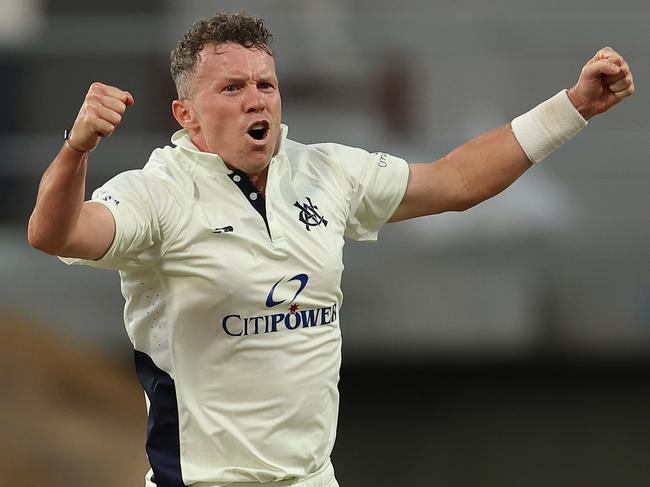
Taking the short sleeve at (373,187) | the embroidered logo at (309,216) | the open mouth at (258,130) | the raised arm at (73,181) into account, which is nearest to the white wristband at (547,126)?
the short sleeve at (373,187)

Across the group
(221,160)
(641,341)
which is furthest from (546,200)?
(221,160)

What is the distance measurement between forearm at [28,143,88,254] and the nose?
50cm

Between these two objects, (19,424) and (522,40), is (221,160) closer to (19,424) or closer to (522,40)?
(19,424)

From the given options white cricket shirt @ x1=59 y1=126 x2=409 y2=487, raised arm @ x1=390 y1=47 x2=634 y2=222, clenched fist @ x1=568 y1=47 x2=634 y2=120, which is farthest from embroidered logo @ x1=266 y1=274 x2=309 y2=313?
clenched fist @ x1=568 y1=47 x2=634 y2=120

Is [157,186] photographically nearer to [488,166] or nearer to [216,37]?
[216,37]

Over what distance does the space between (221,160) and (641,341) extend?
233 inches

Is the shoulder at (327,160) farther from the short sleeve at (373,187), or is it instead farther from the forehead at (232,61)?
the forehead at (232,61)

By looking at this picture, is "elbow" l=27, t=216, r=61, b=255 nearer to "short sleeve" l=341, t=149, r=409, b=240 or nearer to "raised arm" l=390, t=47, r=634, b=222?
"short sleeve" l=341, t=149, r=409, b=240

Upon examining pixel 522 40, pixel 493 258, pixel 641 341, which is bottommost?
pixel 641 341

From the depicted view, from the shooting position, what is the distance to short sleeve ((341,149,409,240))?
3305 millimetres

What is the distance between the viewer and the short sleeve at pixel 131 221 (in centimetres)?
279

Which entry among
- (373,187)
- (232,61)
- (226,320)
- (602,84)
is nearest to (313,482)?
(226,320)

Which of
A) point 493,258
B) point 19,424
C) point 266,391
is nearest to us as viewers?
point 266,391

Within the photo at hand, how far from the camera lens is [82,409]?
281 inches
